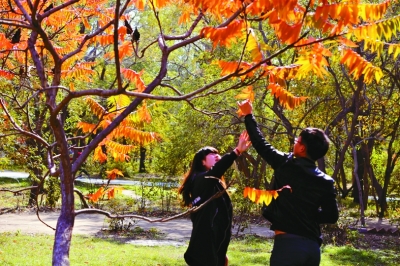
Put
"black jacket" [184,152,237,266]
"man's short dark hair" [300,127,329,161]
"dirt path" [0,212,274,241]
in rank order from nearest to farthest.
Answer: "man's short dark hair" [300,127,329,161] < "black jacket" [184,152,237,266] < "dirt path" [0,212,274,241]

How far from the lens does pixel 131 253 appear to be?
1032cm

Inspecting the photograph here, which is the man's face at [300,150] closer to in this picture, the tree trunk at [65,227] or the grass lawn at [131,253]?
the tree trunk at [65,227]

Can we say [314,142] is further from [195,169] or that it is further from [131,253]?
[131,253]

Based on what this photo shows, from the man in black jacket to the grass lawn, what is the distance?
5.42 metres

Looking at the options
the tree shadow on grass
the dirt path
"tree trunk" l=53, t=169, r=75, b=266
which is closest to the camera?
"tree trunk" l=53, t=169, r=75, b=266

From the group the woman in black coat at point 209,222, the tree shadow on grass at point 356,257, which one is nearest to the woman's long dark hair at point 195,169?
the woman in black coat at point 209,222

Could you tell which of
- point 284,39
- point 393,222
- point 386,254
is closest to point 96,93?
point 284,39

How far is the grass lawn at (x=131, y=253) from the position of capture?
31.2ft

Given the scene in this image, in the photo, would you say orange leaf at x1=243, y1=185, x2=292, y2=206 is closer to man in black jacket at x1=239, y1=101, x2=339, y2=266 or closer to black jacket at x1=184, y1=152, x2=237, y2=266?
man in black jacket at x1=239, y1=101, x2=339, y2=266

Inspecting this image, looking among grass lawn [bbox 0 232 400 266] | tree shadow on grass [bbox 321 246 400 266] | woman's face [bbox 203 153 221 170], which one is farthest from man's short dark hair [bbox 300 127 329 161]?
tree shadow on grass [bbox 321 246 400 266]

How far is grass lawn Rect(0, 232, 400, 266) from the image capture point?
9504 millimetres

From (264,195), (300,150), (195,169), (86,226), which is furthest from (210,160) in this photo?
(86,226)

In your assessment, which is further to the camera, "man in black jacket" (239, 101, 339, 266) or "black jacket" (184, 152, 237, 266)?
"black jacket" (184, 152, 237, 266)

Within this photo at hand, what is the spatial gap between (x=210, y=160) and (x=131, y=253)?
17.4ft
